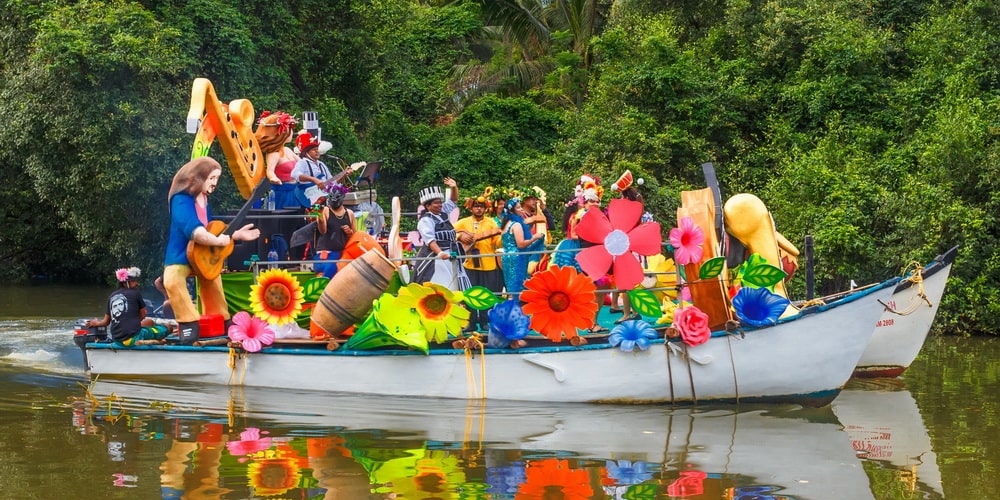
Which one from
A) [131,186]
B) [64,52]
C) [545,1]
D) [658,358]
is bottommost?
[658,358]

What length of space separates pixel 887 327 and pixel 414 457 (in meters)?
6.41

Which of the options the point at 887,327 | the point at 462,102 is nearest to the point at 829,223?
the point at 887,327

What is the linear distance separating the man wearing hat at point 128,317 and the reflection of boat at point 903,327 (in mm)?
7796

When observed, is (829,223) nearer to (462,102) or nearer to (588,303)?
(588,303)

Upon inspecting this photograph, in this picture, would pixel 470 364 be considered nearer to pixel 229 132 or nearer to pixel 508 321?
pixel 508 321

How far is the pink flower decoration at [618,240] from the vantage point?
426 inches

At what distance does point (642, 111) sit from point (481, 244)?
420 inches

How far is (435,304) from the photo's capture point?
11203mm

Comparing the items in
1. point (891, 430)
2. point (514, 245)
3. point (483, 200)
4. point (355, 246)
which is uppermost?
point (483, 200)

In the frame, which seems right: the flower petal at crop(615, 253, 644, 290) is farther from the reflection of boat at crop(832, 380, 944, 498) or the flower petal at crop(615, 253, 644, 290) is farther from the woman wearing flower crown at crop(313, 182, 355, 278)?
the woman wearing flower crown at crop(313, 182, 355, 278)

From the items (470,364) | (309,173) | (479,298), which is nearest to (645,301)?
(479,298)

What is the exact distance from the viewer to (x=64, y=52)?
70.5 ft

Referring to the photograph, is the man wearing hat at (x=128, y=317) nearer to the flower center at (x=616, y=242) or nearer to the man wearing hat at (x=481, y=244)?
the man wearing hat at (x=481, y=244)

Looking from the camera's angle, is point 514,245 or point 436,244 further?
point 514,245
